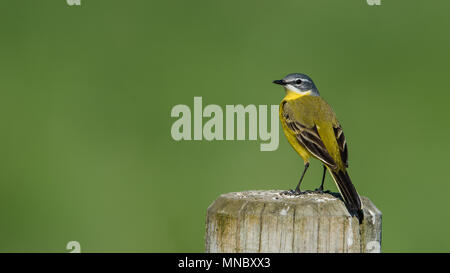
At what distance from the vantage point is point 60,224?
1027 centimetres

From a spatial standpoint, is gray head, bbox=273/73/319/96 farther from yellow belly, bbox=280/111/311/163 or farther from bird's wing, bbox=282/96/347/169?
yellow belly, bbox=280/111/311/163

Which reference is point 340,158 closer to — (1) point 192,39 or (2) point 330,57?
(2) point 330,57

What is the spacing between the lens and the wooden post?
15.1ft

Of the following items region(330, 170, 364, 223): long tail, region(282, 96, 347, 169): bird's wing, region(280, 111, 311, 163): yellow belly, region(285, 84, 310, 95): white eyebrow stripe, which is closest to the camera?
region(330, 170, 364, 223): long tail

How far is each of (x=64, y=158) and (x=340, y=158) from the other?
5719mm

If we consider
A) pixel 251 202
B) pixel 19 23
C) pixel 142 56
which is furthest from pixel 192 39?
pixel 251 202

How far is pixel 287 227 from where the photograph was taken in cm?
460

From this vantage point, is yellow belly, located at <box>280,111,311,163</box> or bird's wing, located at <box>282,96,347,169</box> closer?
bird's wing, located at <box>282,96,347,169</box>

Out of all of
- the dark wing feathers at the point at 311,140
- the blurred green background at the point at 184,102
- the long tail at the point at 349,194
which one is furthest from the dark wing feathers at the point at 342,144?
the blurred green background at the point at 184,102

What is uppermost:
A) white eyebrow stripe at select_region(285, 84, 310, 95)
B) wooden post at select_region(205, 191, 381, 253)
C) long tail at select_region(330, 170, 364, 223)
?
white eyebrow stripe at select_region(285, 84, 310, 95)

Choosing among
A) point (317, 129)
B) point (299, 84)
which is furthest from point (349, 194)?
point (299, 84)

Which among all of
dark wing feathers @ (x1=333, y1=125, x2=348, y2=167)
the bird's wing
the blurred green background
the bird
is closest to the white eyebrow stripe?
the bird

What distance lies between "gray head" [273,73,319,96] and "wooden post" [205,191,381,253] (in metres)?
3.03

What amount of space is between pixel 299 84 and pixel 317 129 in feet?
3.17
